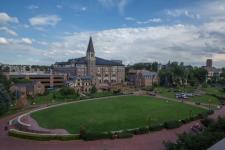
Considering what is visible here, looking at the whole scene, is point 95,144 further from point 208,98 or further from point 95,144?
point 208,98

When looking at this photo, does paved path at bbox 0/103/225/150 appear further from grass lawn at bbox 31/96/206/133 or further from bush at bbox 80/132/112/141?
grass lawn at bbox 31/96/206/133

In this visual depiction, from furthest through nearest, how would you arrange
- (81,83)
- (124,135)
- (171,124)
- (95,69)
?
1. (95,69)
2. (81,83)
3. (171,124)
4. (124,135)

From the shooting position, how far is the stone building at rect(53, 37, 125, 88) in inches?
4938

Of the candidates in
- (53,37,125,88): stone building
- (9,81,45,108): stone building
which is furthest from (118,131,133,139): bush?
(53,37,125,88): stone building

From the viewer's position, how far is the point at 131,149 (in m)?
29.1

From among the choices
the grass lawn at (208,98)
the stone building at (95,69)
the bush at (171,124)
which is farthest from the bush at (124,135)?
the stone building at (95,69)

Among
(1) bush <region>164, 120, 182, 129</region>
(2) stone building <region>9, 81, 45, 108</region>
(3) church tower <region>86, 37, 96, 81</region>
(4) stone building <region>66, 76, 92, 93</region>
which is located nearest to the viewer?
(1) bush <region>164, 120, 182, 129</region>

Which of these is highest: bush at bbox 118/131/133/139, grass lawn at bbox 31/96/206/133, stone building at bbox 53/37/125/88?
stone building at bbox 53/37/125/88

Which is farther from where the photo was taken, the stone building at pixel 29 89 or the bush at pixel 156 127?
the stone building at pixel 29 89

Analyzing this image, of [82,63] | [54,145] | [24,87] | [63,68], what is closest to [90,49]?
[82,63]

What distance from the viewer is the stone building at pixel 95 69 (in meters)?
125

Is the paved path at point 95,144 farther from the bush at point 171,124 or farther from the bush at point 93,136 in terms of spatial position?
the bush at point 171,124

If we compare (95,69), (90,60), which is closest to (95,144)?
(90,60)

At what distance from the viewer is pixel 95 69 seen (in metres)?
130
